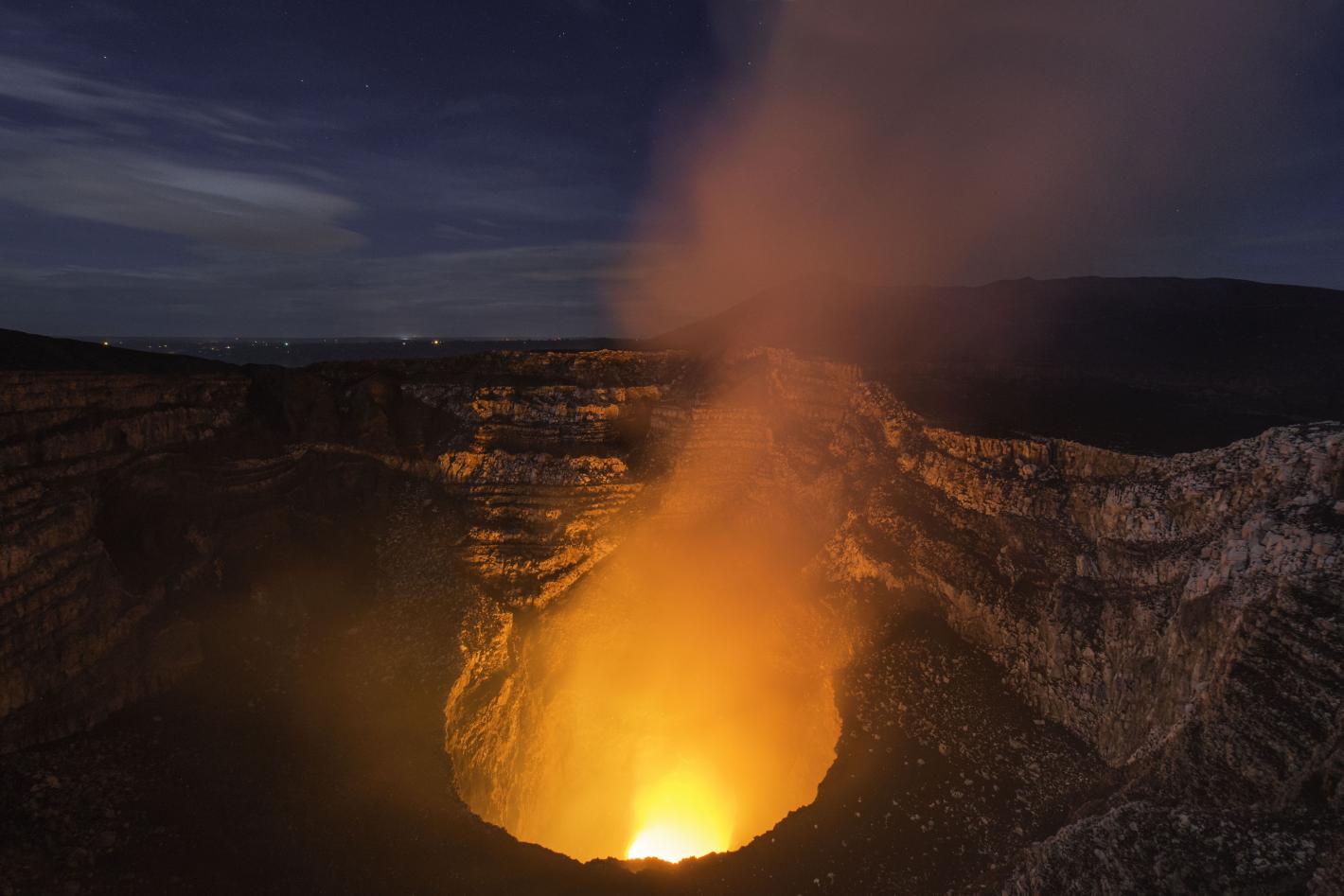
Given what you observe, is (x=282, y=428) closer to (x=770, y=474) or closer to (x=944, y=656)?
(x=770, y=474)

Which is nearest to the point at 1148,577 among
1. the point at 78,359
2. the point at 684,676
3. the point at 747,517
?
the point at 747,517

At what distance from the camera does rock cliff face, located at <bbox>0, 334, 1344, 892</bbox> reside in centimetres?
961

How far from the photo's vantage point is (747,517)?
26047 millimetres

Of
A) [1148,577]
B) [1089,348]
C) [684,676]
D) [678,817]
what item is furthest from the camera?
[1089,348]

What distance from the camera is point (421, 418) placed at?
2805 cm

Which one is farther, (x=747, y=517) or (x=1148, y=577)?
(x=747, y=517)

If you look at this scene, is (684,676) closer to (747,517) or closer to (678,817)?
(747,517)

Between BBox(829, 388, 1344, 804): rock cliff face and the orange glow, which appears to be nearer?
BBox(829, 388, 1344, 804): rock cliff face

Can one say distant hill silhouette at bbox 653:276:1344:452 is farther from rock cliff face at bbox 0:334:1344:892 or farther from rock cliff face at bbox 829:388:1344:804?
rock cliff face at bbox 0:334:1344:892

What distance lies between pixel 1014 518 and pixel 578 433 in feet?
59.9

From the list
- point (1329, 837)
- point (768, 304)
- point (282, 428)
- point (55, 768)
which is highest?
point (768, 304)

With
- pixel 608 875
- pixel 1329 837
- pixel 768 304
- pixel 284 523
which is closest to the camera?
pixel 1329 837

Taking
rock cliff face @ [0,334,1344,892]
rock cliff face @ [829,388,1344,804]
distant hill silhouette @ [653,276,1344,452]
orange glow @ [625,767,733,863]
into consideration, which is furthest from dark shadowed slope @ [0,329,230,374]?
rock cliff face @ [829,388,1344,804]

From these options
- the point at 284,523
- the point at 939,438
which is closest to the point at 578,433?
the point at 284,523
